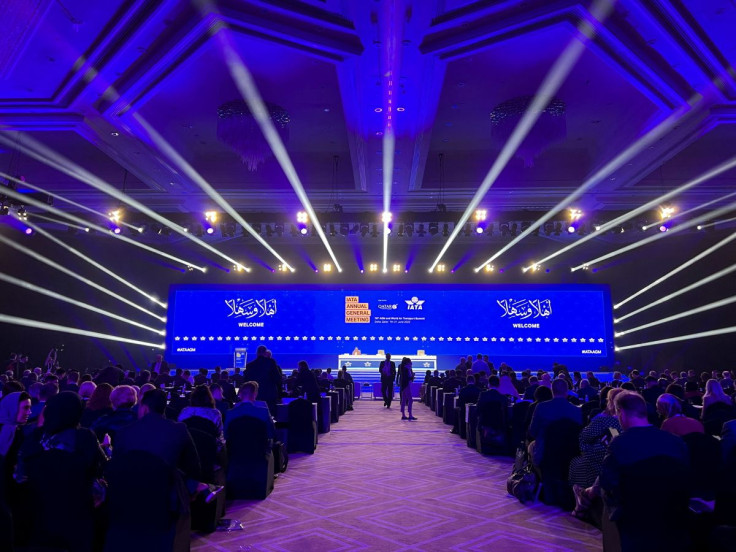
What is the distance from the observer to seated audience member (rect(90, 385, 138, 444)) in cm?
364

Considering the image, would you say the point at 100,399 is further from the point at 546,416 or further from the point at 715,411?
the point at 715,411

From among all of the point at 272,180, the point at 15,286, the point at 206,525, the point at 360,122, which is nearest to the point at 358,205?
the point at 272,180

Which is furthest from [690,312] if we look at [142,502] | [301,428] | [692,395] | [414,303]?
[142,502]

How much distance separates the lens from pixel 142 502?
2520mm

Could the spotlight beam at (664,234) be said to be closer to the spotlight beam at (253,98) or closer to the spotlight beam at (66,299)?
the spotlight beam at (253,98)

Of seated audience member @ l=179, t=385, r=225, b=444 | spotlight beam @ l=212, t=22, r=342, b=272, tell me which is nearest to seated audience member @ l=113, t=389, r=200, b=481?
seated audience member @ l=179, t=385, r=225, b=444

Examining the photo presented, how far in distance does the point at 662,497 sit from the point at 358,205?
10.7 m

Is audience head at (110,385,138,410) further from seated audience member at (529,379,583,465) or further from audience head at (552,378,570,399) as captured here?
audience head at (552,378,570,399)

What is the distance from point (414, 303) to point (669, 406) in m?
13.4

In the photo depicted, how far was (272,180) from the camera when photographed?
11.3 metres

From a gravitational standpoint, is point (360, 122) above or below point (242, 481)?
above

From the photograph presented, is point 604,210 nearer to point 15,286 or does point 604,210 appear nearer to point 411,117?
point 411,117

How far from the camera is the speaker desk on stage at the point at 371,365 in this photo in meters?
16.3

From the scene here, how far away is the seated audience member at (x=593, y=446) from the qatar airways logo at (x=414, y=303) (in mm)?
13373
